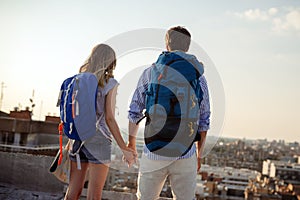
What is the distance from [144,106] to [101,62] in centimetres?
38

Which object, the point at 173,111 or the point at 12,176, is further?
the point at 12,176

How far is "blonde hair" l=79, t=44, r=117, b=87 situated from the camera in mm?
2561

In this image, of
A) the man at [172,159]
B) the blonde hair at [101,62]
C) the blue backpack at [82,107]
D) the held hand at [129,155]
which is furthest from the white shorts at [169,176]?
the blonde hair at [101,62]

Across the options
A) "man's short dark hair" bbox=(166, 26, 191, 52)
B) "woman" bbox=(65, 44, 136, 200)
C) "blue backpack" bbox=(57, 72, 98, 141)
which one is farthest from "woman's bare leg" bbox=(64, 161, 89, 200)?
"man's short dark hair" bbox=(166, 26, 191, 52)

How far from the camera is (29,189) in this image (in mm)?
4465

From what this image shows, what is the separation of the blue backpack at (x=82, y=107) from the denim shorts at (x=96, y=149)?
40 millimetres

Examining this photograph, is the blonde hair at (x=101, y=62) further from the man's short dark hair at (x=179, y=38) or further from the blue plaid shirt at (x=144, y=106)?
the man's short dark hair at (x=179, y=38)

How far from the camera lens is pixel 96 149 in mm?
2533

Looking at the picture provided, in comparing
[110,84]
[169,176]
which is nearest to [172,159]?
[169,176]

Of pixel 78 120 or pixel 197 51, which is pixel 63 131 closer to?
pixel 78 120

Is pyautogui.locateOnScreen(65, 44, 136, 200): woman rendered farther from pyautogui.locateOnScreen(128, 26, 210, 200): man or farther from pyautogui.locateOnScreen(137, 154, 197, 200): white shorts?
pyautogui.locateOnScreen(137, 154, 197, 200): white shorts

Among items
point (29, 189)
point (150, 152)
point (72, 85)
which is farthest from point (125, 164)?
point (29, 189)

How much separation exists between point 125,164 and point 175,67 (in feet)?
2.57

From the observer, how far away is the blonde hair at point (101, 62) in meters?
2.56
